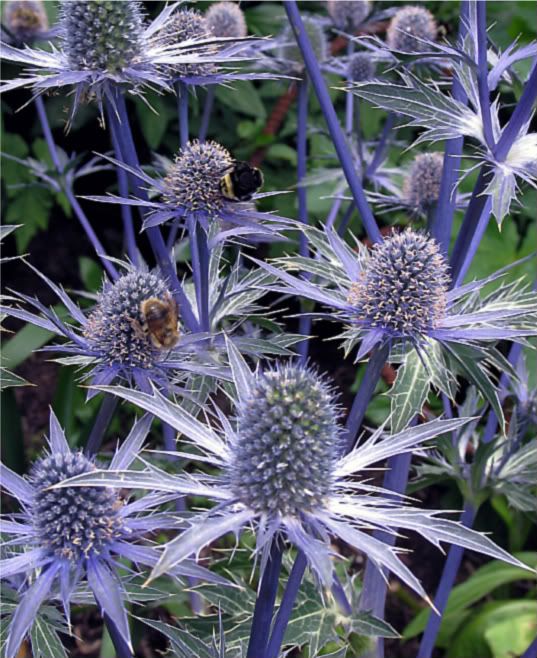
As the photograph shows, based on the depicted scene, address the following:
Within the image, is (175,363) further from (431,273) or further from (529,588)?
(529,588)

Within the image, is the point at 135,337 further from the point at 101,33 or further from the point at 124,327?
the point at 101,33

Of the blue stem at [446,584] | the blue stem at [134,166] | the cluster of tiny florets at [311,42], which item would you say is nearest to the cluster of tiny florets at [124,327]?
the blue stem at [134,166]

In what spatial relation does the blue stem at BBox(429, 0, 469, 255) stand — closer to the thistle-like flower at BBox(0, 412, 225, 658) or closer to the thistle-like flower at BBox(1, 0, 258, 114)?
the thistle-like flower at BBox(1, 0, 258, 114)

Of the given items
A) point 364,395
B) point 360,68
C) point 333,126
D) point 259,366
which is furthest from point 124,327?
point 360,68

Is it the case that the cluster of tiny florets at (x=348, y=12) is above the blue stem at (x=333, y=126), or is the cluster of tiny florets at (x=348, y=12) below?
above

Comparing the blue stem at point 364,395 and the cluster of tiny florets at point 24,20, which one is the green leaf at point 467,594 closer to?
the blue stem at point 364,395

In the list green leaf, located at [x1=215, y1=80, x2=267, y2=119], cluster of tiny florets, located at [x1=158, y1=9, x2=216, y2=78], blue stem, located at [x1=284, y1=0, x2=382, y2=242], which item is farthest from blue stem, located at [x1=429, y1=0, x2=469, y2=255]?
green leaf, located at [x1=215, y1=80, x2=267, y2=119]
